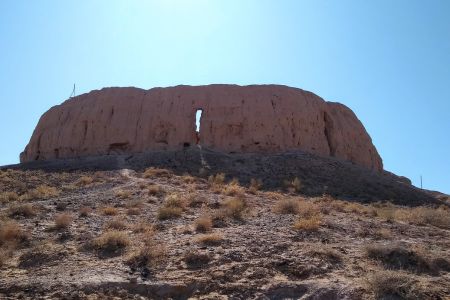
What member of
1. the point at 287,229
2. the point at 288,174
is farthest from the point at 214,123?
the point at 287,229

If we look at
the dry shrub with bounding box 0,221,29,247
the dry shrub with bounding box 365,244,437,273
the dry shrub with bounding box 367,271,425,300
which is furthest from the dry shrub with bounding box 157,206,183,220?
the dry shrub with bounding box 367,271,425,300

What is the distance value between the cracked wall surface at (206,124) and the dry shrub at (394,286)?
72.0ft

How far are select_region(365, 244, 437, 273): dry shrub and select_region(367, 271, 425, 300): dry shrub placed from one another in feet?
3.13

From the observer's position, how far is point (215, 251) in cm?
938

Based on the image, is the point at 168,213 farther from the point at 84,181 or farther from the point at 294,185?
the point at 294,185

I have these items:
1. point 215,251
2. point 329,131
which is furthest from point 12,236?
point 329,131

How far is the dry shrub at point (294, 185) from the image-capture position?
69.9 ft

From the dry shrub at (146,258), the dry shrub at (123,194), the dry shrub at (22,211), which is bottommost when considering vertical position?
the dry shrub at (146,258)

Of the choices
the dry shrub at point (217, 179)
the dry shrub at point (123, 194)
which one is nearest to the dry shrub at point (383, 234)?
the dry shrub at point (123, 194)

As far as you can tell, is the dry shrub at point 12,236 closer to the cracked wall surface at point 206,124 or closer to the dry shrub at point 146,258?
the dry shrub at point 146,258

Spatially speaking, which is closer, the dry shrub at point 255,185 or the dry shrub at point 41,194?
the dry shrub at point 41,194

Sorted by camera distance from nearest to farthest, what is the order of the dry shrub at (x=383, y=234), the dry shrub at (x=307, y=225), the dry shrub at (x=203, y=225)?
the dry shrub at (x=383, y=234) < the dry shrub at (x=307, y=225) < the dry shrub at (x=203, y=225)

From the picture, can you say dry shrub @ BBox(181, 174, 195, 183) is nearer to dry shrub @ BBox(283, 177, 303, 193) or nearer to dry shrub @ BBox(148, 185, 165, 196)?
dry shrub @ BBox(148, 185, 165, 196)

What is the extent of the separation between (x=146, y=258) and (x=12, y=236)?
3.63 m
